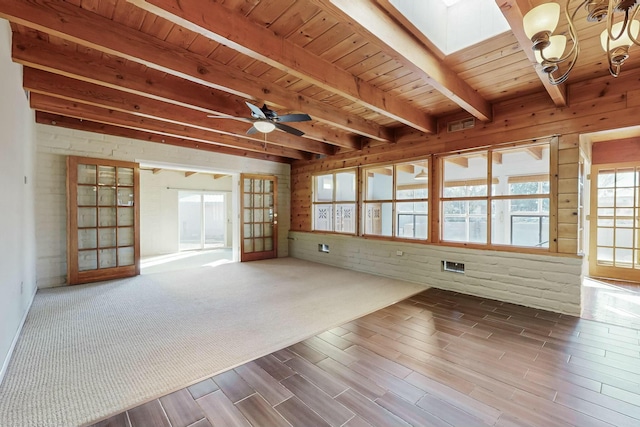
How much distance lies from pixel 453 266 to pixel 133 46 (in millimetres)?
4802

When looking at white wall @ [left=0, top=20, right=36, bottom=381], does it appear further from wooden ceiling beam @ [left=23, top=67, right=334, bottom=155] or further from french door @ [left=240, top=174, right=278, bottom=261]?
french door @ [left=240, top=174, right=278, bottom=261]

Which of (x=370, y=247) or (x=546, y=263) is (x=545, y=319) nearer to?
(x=546, y=263)

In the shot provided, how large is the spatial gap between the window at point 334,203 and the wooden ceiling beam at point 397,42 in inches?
139

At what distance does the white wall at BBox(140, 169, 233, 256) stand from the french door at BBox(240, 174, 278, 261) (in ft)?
10.3

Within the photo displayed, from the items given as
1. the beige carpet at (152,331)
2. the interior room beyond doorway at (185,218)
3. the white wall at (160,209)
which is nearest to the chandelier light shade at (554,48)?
the beige carpet at (152,331)

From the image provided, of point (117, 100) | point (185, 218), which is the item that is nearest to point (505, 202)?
point (117, 100)

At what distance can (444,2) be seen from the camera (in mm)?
2457

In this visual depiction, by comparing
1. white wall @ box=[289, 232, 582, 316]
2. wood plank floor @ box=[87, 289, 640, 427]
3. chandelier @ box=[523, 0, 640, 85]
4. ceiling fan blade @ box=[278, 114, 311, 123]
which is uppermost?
ceiling fan blade @ box=[278, 114, 311, 123]

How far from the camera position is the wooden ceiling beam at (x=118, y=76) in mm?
2525

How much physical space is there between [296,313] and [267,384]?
138 cm

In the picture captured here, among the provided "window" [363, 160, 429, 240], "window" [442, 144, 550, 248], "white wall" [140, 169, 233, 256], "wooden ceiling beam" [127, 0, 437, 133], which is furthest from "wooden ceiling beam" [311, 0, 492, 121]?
"white wall" [140, 169, 233, 256]

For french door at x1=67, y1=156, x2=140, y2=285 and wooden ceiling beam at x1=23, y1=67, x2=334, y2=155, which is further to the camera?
french door at x1=67, y1=156, x2=140, y2=285

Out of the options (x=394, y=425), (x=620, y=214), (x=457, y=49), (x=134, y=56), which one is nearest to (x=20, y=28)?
(x=134, y=56)

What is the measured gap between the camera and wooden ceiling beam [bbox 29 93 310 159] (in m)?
3.73
